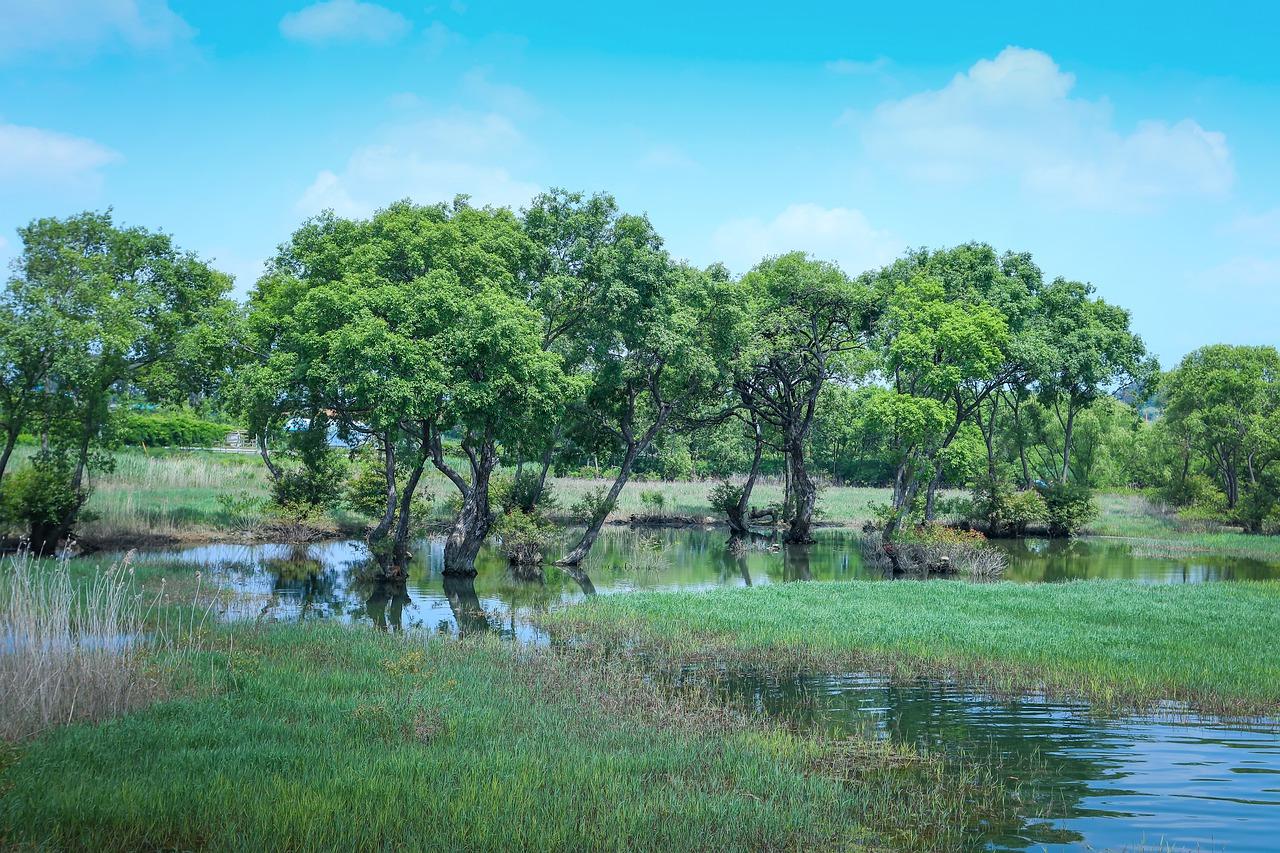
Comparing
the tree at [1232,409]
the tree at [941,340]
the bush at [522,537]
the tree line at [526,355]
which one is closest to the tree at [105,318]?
the tree line at [526,355]

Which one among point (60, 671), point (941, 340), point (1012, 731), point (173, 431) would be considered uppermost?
point (941, 340)

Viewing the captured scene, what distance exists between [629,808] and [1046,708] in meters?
9.12

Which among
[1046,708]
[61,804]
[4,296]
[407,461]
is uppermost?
[4,296]

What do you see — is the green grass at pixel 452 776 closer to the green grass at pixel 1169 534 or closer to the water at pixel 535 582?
the water at pixel 535 582

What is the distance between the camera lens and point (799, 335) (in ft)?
154

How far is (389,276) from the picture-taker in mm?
30234

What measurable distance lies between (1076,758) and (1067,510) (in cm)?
4650

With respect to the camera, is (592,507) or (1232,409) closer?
(592,507)

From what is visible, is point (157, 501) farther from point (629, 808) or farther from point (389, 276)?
point (629, 808)

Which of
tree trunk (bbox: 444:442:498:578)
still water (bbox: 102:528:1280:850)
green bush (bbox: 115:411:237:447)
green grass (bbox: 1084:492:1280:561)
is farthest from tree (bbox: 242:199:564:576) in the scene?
green bush (bbox: 115:411:237:447)

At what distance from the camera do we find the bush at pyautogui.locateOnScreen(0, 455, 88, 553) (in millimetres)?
31219

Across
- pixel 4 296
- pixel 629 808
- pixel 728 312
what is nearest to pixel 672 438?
pixel 728 312

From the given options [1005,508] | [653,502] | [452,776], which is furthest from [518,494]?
[452,776]

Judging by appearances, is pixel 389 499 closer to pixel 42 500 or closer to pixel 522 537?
pixel 522 537
